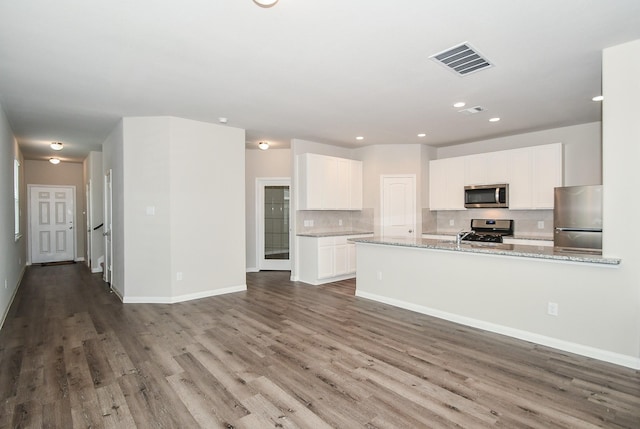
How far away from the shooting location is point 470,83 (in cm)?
358

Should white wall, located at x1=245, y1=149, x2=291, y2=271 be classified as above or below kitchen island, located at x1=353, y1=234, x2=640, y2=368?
above

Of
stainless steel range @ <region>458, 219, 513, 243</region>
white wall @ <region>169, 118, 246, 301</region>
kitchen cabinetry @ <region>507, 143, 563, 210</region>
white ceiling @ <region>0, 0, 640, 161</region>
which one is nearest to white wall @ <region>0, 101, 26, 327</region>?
white ceiling @ <region>0, 0, 640, 161</region>

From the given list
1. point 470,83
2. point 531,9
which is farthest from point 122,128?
point 531,9

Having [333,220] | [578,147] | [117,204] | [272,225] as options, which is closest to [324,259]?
[333,220]

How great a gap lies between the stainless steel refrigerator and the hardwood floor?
1.68m

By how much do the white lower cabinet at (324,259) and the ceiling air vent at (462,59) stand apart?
11.7ft

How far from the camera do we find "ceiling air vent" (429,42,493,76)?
2834 mm

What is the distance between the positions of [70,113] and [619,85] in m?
6.14

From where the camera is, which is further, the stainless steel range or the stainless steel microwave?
the stainless steel range

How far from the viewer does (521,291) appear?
3.51 metres

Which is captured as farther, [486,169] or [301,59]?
[486,169]

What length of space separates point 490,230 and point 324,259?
122 inches

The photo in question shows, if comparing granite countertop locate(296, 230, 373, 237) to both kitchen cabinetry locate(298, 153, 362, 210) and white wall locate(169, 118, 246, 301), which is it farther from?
white wall locate(169, 118, 246, 301)

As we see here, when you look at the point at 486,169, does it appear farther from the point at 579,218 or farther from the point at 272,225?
the point at 272,225
